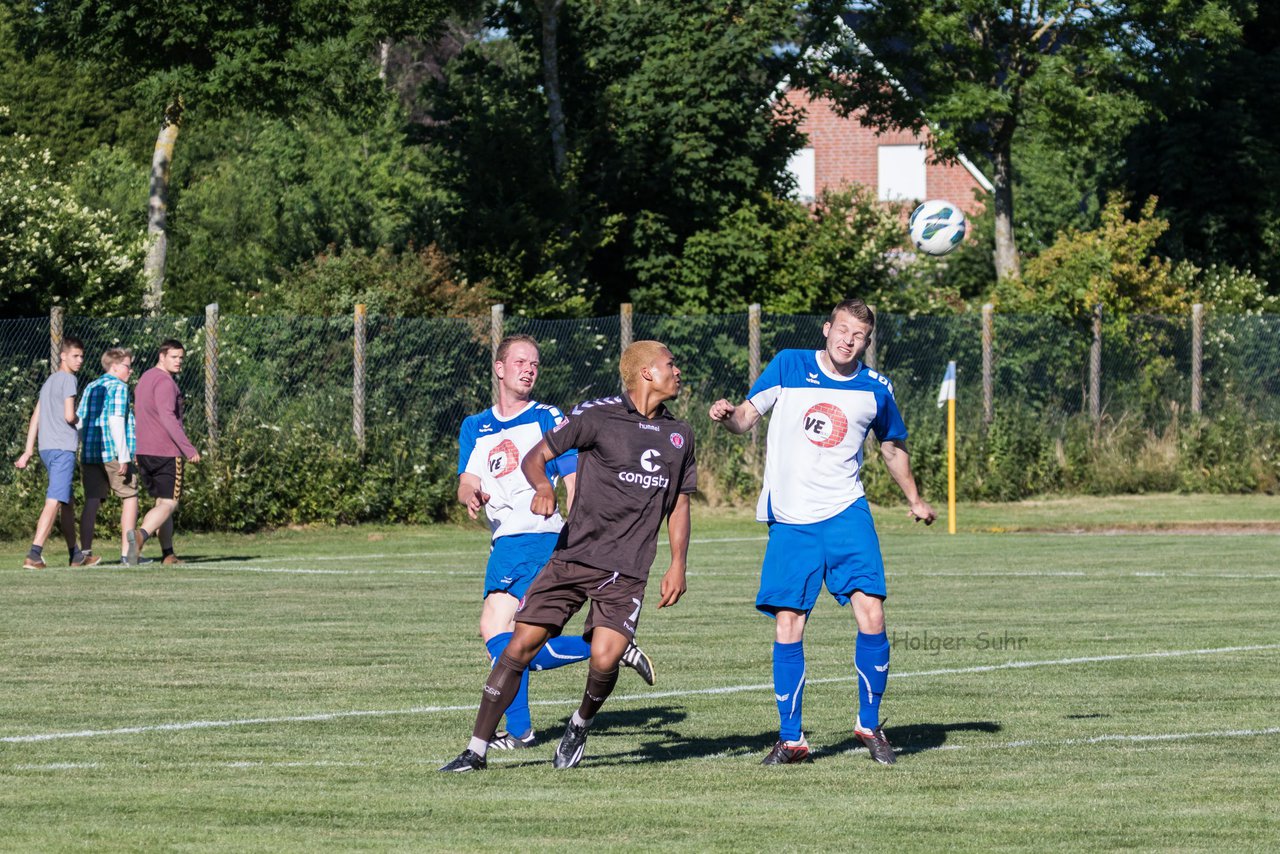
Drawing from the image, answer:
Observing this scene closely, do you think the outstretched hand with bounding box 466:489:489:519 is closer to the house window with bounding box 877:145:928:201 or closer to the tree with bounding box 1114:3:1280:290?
the tree with bounding box 1114:3:1280:290

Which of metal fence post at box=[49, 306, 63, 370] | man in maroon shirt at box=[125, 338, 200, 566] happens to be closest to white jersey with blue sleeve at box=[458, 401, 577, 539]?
man in maroon shirt at box=[125, 338, 200, 566]

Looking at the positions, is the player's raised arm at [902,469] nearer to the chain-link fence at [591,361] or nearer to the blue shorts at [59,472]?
the blue shorts at [59,472]

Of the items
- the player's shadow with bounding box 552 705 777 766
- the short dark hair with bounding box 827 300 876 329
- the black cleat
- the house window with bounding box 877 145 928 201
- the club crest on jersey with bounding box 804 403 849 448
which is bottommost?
the player's shadow with bounding box 552 705 777 766

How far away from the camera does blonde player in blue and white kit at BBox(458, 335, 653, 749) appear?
29.3ft

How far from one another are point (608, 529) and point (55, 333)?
15105mm

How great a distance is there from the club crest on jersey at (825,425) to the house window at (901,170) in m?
47.8

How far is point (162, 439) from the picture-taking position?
62.3ft

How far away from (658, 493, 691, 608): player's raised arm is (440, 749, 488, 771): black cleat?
946mm

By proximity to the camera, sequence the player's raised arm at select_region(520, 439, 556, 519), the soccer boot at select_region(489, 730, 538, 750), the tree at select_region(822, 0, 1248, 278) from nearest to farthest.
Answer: the player's raised arm at select_region(520, 439, 556, 519) → the soccer boot at select_region(489, 730, 538, 750) → the tree at select_region(822, 0, 1248, 278)

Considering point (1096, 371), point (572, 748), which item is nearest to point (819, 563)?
point (572, 748)

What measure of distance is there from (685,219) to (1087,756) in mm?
26359

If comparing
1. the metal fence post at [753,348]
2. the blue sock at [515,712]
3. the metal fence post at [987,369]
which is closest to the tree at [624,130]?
the metal fence post at [753,348]

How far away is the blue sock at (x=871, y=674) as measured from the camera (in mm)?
8531

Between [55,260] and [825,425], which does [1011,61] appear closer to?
[55,260]
